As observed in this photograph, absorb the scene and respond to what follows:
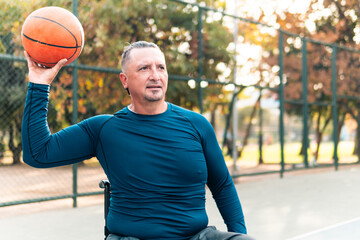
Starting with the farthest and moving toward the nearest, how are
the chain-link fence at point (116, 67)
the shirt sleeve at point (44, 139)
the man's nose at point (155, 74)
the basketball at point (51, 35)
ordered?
the chain-link fence at point (116, 67) → the basketball at point (51, 35) → the man's nose at point (155, 74) → the shirt sleeve at point (44, 139)

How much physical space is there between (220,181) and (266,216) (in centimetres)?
359

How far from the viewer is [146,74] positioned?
2.11m

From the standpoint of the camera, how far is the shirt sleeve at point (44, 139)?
1.96m

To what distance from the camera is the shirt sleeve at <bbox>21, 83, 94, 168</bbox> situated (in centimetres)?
196

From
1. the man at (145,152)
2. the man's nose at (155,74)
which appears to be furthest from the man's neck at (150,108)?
the man's nose at (155,74)

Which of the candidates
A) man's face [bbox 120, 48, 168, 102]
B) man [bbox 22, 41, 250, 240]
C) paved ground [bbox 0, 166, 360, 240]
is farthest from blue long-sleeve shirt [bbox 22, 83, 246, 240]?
paved ground [bbox 0, 166, 360, 240]

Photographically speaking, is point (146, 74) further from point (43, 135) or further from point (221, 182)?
point (221, 182)

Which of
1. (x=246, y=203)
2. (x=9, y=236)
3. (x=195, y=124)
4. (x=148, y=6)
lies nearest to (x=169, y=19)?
(x=148, y=6)

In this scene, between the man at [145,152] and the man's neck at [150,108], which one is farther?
the man's neck at [150,108]

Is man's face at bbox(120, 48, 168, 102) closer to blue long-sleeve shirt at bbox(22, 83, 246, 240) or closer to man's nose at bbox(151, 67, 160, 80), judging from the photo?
man's nose at bbox(151, 67, 160, 80)

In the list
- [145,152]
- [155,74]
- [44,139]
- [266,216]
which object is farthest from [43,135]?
[266,216]

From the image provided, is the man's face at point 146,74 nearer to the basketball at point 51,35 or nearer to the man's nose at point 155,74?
the man's nose at point 155,74

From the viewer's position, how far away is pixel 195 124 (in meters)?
2.18

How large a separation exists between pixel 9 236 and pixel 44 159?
299 cm
